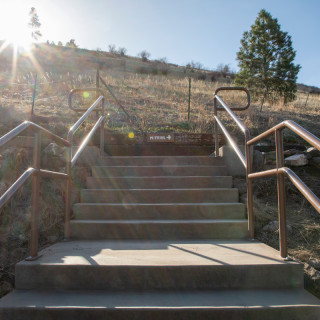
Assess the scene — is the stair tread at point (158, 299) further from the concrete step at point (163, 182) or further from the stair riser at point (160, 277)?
the concrete step at point (163, 182)

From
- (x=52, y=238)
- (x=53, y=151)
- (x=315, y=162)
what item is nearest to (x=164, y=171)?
(x=53, y=151)

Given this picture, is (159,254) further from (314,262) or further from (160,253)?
(314,262)

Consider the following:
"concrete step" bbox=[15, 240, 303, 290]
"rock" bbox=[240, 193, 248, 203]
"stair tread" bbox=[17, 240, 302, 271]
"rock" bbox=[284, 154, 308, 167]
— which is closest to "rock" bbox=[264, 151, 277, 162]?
"rock" bbox=[284, 154, 308, 167]

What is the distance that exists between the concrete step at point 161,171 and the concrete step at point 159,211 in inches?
33.9

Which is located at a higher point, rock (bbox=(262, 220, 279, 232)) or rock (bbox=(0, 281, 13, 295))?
rock (bbox=(262, 220, 279, 232))

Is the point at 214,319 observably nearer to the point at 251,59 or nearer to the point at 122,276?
the point at 122,276

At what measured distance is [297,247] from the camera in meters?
2.98

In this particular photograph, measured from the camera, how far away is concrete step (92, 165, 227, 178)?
4098 mm

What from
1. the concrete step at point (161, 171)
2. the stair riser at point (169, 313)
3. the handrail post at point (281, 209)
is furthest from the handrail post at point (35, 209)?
the handrail post at point (281, 209)

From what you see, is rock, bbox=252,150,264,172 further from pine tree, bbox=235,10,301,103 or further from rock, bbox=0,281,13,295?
pine tree, bbox=235,10,301,103

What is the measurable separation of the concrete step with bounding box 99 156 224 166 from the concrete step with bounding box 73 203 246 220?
115 centimetres

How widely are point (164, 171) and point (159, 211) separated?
3.11 ft

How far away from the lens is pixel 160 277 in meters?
2.10

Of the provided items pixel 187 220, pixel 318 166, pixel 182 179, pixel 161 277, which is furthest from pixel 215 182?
pixel 161 277
